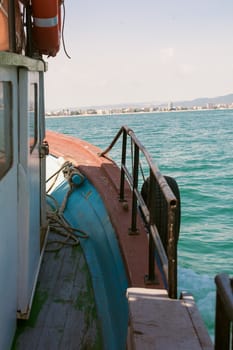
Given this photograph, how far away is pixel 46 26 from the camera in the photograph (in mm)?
3797

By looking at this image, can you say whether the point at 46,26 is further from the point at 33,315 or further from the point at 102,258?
the point at 33,315

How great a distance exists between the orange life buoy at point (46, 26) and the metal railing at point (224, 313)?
325 cm

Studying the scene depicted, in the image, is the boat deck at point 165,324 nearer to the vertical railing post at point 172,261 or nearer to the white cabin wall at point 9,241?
the vertical railing post at point 172,261

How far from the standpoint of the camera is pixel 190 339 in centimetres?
171

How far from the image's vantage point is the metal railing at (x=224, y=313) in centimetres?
94

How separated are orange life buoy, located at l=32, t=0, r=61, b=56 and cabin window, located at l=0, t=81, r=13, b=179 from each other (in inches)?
59.2

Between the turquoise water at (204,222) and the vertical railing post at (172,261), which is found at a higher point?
the vertical railing post at (172,261)

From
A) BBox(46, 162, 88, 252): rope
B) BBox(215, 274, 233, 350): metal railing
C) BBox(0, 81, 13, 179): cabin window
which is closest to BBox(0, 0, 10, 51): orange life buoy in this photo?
BBox(0, 81, 13, 179): cabin window

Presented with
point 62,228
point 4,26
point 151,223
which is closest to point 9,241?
point 151,223

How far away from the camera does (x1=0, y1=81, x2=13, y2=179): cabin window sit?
2.31 meters

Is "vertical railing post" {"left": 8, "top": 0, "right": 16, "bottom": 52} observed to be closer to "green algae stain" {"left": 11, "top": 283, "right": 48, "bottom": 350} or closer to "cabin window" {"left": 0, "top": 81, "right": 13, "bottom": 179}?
"cabin window" {"left": 0, "top": 81, "right": 13, "bottom": 179}

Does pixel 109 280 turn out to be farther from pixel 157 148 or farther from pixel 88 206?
pixel 157 148

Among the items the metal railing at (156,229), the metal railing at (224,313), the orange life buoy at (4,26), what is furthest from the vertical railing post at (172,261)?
the orange life buoy at (4,26)

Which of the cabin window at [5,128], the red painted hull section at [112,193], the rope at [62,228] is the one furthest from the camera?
the rope at [62,228]
